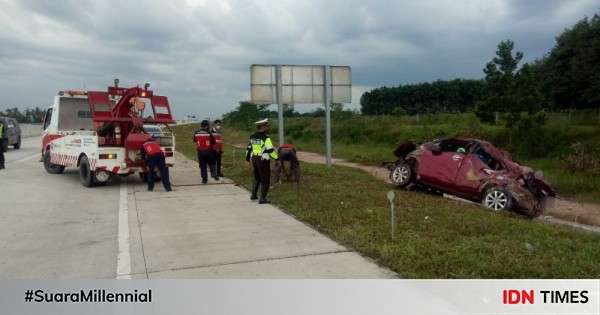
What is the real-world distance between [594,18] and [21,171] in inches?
1352

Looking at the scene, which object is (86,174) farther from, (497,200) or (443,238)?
(497,200)

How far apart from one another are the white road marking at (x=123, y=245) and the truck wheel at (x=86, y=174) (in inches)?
85.2

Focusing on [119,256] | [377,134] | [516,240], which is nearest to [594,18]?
[377,134]

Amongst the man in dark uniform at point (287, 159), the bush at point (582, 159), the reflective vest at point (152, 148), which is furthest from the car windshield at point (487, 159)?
the bush at point (582, 159)

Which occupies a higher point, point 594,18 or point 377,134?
→ point 594,18

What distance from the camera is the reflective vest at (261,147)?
9297 mm

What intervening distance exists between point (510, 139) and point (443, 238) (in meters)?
14.8

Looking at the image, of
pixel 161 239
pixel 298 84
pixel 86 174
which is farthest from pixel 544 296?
pixel 298 84

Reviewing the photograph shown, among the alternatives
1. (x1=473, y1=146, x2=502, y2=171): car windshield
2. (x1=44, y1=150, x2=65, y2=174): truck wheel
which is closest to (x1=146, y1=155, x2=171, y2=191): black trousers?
(x1=44, y1=150, x2=65, y2=174): truck wheel

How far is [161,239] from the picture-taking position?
21.9 feet

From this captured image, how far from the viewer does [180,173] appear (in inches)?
604

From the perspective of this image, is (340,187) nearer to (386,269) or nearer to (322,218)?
(322,218)

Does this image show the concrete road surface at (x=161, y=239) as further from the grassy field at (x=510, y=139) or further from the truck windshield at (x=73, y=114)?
the grassy field at (x=510, y=139)

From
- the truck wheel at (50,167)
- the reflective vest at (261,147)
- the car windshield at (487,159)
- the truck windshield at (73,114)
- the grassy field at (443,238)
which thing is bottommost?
the grassy field at (443,238)
